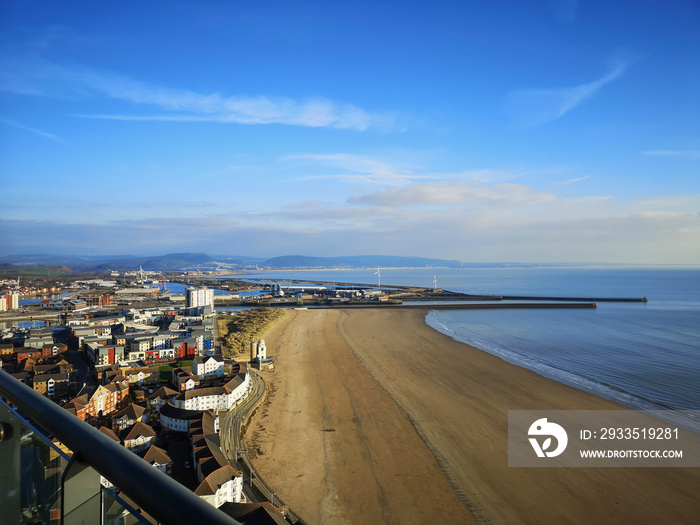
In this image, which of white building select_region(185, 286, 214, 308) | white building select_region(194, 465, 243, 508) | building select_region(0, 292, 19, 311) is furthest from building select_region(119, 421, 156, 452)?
building select_region(0, 292, 19, 311)

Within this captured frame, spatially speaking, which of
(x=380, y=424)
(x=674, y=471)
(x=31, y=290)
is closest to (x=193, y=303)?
(x=31, y=290)

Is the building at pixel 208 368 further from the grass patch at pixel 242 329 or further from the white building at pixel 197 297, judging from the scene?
the white building at pixel 197 297

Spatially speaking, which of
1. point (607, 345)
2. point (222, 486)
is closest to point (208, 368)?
point (222, 486)

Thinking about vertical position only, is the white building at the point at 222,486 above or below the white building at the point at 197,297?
below

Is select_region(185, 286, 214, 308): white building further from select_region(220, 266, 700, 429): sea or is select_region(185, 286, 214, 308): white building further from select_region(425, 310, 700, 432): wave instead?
select_region(425, 310, 700, 432): wave

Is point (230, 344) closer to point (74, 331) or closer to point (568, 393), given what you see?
point (74, 331)

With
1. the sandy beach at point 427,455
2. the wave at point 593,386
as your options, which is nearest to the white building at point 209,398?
the sandy beach at point 427,455

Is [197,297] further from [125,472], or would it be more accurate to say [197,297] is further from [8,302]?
[125,472]
